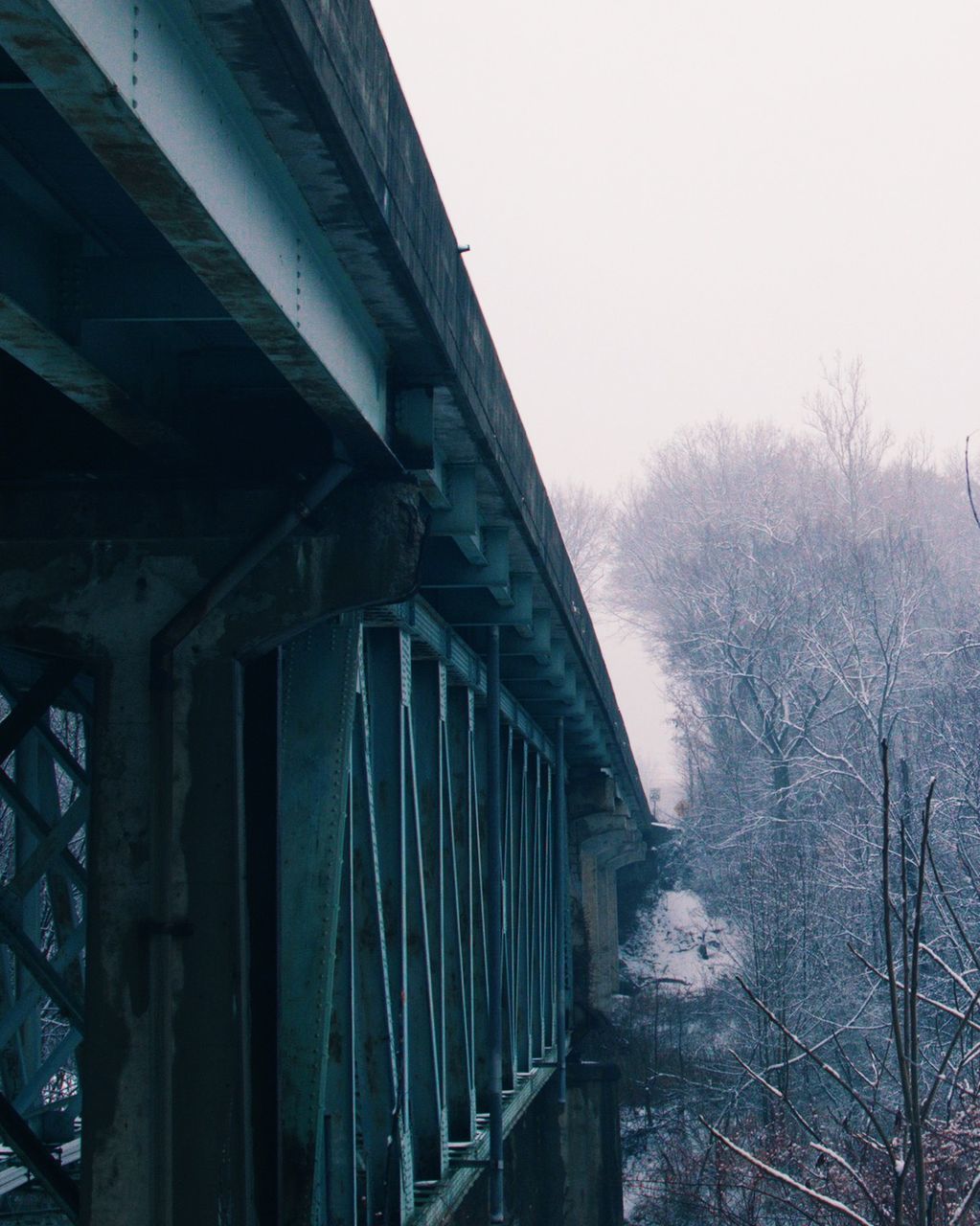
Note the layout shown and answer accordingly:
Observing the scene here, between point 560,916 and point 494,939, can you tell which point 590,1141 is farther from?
point 494,939

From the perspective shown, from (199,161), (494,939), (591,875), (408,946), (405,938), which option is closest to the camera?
(199,161)

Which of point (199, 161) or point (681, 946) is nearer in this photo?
point (199, 161)

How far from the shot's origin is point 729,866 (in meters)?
37.7

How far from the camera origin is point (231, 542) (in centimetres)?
542

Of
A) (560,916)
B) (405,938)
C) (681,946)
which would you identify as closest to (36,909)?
(405,938)

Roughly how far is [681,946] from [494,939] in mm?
28736

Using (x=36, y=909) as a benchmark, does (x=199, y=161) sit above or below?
above

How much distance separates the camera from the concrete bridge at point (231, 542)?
3625mm

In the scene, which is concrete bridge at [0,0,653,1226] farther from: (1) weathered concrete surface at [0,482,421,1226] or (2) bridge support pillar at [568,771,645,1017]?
(2) bridge support pillar at [568,771,645,1017]

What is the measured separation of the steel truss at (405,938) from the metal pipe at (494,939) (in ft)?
0.43

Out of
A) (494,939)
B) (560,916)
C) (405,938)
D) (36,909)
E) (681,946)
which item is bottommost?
(681,946)

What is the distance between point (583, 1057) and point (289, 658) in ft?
72.3

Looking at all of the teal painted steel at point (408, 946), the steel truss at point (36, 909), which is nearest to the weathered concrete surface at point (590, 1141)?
the teal painted steel at point (408, 946)

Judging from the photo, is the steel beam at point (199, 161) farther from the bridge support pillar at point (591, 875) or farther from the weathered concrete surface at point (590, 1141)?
the bridge support pillar at point (591, 875)
